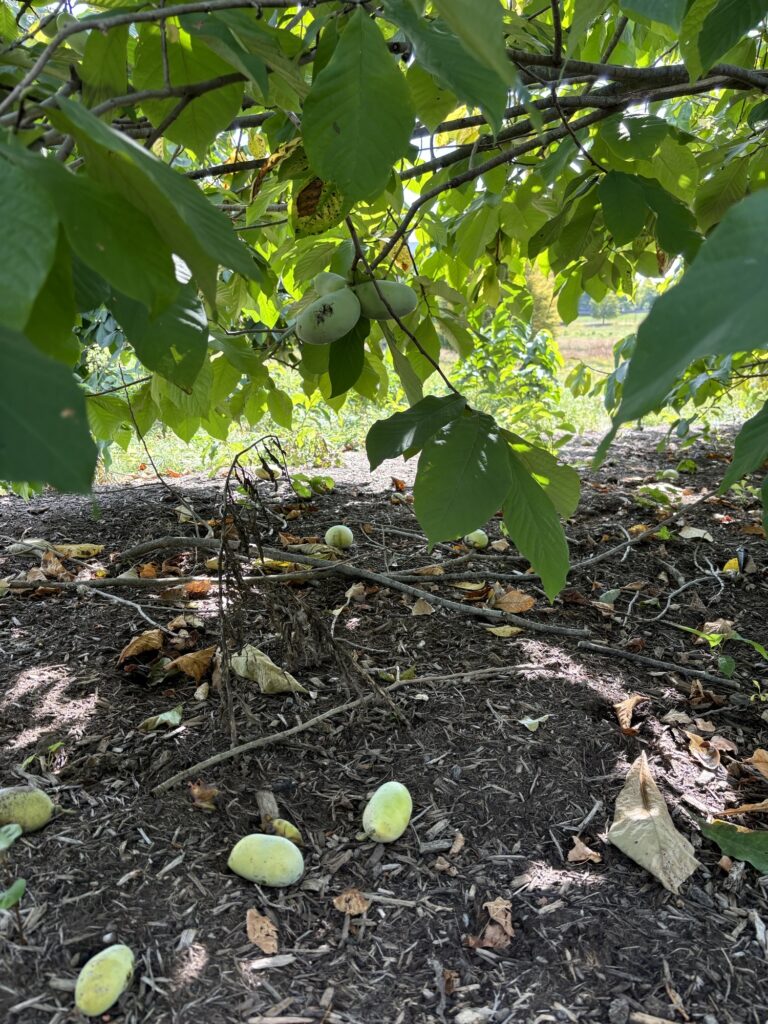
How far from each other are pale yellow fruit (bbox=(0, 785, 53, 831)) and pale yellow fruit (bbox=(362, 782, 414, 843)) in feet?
1.84

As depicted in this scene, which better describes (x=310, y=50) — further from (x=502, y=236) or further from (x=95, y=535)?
(x=95, y=535)

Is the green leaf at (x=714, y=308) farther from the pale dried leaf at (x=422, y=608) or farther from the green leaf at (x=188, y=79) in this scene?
the pale dried leaf at (x=422, y=608)

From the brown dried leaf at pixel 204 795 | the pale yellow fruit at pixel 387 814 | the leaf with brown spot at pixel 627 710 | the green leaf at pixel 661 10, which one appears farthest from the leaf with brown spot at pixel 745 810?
the green leaf at pixel 661 10

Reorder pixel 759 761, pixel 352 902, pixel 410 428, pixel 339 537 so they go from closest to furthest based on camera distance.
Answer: pixel 410 428 → pixel 352 902 → pixel 759 761 → pixel 339 537

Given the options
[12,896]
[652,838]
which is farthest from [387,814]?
[12,896]

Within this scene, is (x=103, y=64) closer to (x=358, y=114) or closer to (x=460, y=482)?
(x=358, y=114)

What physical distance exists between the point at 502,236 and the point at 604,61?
0.71 metres

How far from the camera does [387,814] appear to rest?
4.12ft

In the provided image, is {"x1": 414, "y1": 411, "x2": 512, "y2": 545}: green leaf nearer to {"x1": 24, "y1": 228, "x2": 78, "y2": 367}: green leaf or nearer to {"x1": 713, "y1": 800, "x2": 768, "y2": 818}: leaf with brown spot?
{"x1": 24, "y1": 228, "x2": 78, "y2": 367}: green leaf

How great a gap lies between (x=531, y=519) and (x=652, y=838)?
2.12 feet

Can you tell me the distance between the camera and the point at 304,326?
1245mm

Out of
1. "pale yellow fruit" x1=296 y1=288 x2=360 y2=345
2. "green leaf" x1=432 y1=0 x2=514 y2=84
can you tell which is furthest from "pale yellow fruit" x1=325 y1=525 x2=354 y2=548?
"green leaf" x1=432 y1=0 x2=514 y2=84

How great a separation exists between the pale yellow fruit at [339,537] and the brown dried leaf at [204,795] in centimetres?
120

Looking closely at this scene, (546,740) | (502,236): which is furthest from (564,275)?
(546,740)
